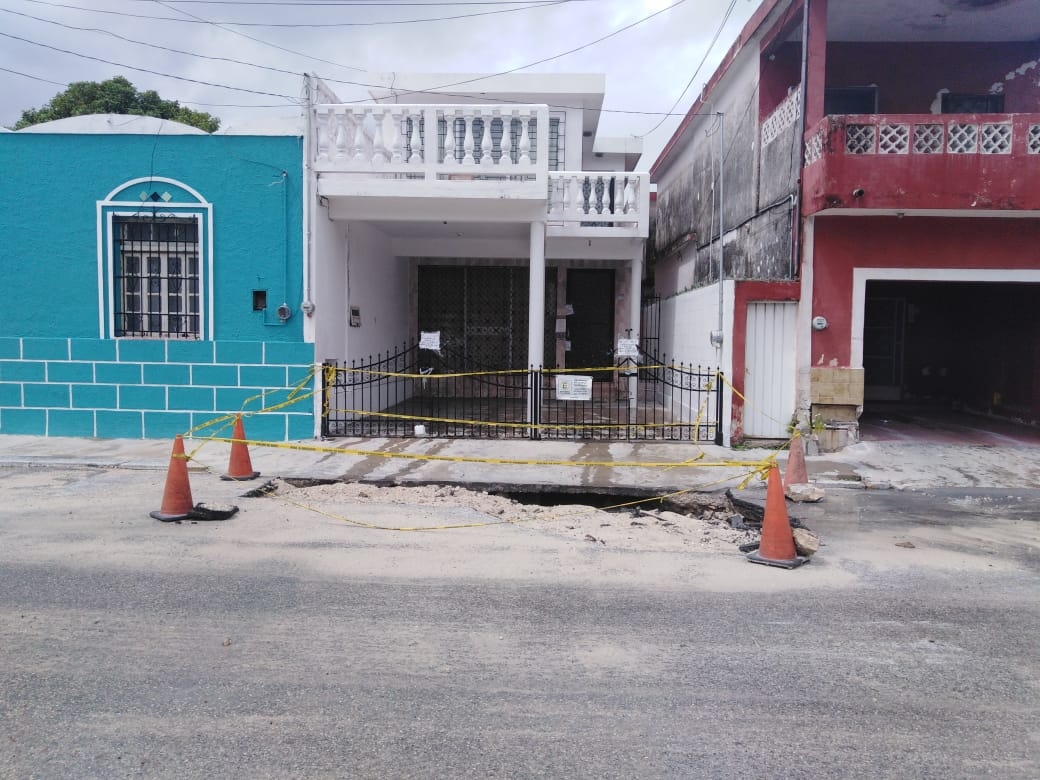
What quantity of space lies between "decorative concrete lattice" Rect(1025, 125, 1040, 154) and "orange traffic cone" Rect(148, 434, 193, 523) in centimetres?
1034

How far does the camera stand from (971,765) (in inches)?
128

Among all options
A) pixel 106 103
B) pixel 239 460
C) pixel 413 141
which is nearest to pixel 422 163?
pixel 413 141

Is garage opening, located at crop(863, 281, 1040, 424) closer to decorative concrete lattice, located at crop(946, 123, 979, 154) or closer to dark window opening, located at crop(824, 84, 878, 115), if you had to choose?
dark window opening, located at crop(824, 84, 878, 115)

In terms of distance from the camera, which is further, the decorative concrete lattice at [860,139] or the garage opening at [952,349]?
the garage opening at [952,349]

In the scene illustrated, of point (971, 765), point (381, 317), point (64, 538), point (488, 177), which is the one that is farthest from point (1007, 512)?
point (381, 317)

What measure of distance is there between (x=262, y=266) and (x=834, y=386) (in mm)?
8126

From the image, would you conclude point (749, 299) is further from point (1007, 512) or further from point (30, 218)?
point (30, 218)

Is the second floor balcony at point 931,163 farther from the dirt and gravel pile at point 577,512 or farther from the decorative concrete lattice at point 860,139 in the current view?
the dirt and gravel pile at point 577,512

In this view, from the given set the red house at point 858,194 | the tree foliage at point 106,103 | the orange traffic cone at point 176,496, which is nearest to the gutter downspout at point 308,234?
the orange traffic cone at point 176,496

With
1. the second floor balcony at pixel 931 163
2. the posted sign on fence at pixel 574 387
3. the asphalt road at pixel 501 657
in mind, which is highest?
the second floor balcony at pixel 931 163

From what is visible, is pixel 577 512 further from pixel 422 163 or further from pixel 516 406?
pixel 516 406

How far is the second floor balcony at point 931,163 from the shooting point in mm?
9680

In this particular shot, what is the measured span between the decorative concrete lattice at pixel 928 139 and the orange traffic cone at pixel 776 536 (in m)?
6.05

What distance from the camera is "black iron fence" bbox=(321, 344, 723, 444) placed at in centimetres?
1113
